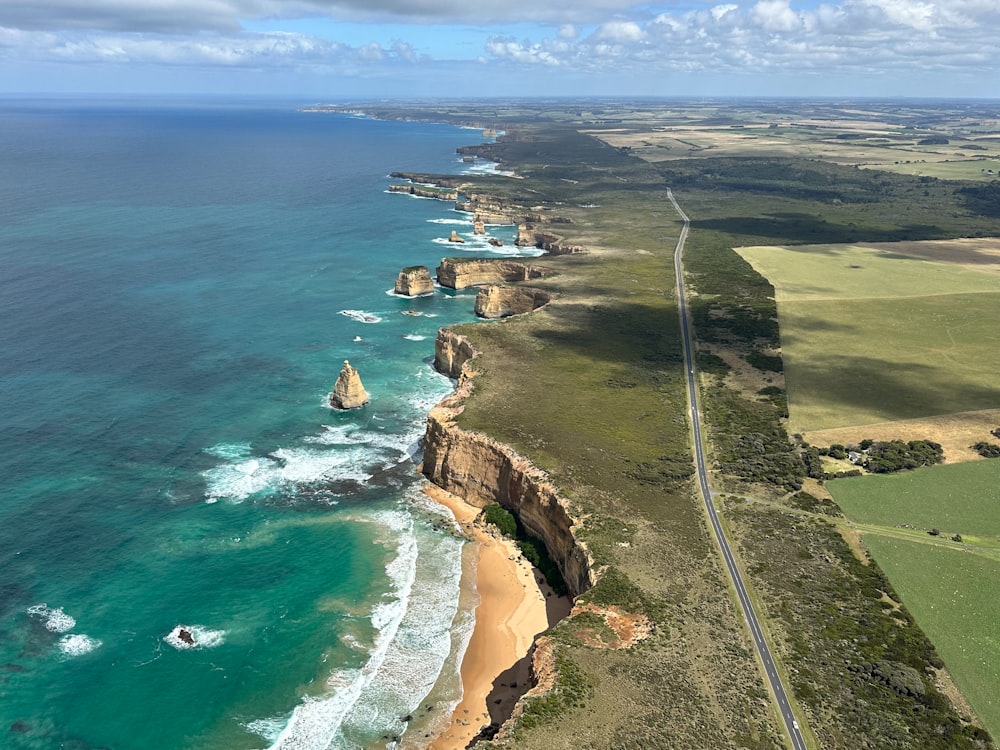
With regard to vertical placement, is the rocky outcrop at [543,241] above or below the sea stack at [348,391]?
above

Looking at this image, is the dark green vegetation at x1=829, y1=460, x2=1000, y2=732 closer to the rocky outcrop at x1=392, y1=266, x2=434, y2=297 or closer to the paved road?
the paved road

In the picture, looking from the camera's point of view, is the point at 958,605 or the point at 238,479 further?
the point at 238,479

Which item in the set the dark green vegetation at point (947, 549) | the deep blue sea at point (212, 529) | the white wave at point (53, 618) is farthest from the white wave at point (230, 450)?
the dark green vegetation at point (947, 549)

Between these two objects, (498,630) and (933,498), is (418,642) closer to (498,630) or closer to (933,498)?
(498,630)

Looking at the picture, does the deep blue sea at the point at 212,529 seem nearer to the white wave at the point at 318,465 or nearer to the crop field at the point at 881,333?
the white wave at the point at 318,465

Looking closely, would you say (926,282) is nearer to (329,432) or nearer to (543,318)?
(543,318)

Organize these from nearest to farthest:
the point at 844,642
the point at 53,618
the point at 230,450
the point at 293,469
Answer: the point at 844,642
the point at 53,618
the point at 293,469
the point at 230,450

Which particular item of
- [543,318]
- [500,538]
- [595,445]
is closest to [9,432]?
[500,538]

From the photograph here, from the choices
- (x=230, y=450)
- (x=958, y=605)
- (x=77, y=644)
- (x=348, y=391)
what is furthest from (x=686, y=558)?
(x=230, y=450)

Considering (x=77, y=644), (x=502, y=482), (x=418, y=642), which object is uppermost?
(x=502, y=482)
